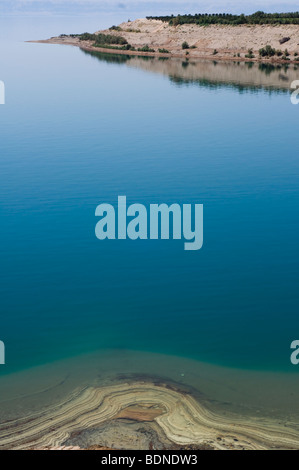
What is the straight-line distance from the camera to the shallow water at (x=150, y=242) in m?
18.0

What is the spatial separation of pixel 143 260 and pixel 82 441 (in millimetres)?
10191

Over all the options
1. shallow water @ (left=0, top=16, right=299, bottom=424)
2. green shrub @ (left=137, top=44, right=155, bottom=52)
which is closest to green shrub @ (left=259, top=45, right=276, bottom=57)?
green shrub @ (left=137, top=44, right=155, bottom=52)

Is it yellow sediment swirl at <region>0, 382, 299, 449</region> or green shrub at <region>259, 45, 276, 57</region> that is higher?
green shrub at <region>259, 45, 276, 57</region>

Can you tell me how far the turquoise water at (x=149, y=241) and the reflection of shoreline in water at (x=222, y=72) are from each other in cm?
1810

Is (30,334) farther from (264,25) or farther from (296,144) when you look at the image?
(264,25)

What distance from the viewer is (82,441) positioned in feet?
43.7

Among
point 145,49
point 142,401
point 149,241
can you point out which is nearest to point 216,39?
point 145,49

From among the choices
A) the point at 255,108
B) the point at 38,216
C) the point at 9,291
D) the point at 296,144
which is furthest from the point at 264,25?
the point at 9,291

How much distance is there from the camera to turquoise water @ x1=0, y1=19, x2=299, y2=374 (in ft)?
59.6

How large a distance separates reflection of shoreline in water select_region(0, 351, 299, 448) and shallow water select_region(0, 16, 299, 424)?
352 mm

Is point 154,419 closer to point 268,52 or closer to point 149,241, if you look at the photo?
point 149,241

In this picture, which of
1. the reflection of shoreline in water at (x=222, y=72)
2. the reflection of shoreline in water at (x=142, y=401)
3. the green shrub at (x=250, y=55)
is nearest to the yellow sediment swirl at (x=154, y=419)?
the reflection of shoreline in water at (x=142, y=401)

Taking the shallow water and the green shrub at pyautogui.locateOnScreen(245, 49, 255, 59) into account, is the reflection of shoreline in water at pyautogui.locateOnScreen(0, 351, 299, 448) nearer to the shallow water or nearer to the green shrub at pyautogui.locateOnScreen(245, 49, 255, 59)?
the shallow water

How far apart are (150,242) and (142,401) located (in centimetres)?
1032
